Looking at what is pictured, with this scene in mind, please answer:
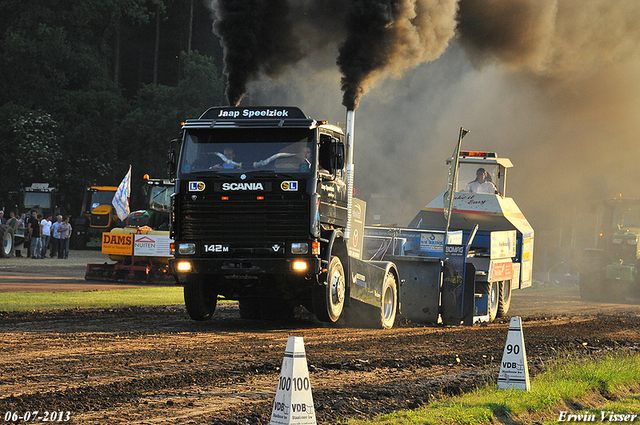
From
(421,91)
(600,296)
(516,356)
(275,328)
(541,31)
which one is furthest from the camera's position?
(421,91)

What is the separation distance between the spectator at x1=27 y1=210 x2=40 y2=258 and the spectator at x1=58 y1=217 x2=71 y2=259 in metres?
0.85

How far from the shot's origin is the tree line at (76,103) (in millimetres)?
42719

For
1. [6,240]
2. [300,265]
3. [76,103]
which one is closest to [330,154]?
[300,265]

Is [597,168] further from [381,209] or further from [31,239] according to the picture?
[31,239]

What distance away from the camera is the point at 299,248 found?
1109 centimetres

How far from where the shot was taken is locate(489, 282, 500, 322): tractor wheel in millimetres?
16109

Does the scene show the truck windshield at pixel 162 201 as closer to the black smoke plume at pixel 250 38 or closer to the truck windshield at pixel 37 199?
the black smoke plume at pixel 250 38

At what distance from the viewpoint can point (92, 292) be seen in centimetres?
1856

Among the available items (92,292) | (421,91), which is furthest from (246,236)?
(421,91)

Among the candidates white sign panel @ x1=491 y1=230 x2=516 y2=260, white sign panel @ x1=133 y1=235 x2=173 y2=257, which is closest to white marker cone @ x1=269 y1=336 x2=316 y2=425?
white sign panel @ x1=491 y1=230 x2=516 y2=260

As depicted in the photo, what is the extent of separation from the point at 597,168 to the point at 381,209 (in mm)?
10612

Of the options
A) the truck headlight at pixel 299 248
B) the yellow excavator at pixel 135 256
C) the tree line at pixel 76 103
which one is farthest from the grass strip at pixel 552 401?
the tree line at pixel 76 103

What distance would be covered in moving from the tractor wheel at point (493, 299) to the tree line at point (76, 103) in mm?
29265

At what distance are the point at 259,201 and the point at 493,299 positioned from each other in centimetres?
720
